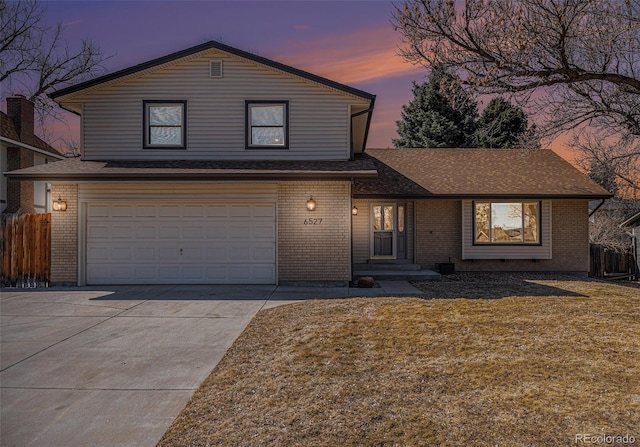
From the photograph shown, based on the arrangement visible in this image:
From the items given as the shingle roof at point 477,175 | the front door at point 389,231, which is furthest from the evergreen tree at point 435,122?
the front door at point 389,231

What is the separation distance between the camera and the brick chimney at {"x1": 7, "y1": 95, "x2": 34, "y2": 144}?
758 inches

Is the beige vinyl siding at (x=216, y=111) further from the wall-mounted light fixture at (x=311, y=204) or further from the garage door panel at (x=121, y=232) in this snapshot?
the garage door panel at (x=121, y=232)

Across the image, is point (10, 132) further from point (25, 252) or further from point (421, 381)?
point (421, 381)

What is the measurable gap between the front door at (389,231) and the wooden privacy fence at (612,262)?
35.6 ft

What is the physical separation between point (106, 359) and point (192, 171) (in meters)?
6.02

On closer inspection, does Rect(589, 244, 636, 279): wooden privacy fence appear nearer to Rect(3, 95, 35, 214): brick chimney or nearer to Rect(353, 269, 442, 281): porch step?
Rect(353, 269, 442, 281): porch step

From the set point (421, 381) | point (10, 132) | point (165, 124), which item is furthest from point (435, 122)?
point (421, 381)

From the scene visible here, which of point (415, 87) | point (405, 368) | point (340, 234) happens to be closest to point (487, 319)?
point (405, 368)

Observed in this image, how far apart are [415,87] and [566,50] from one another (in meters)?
25.2

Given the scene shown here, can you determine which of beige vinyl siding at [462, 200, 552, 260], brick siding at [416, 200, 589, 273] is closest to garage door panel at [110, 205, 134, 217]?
brick siding at [416, 200, 589, 273]

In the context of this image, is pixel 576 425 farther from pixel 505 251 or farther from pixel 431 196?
pixel 505 251

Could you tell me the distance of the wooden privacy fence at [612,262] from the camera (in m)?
18.8

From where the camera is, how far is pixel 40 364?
5.14 m

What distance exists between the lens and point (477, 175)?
15.4m
